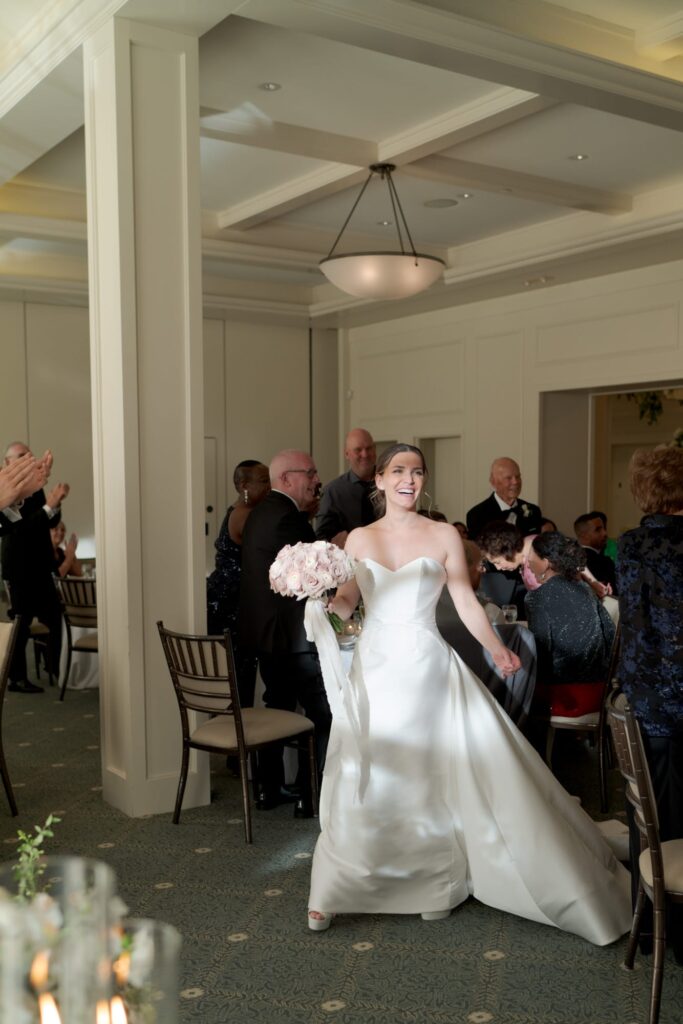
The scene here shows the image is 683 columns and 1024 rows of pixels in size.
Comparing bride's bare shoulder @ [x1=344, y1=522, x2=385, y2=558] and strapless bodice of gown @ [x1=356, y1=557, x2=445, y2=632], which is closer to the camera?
strapless bodice of gown @ [x1=356, y1=557, x2=445, y2=632]

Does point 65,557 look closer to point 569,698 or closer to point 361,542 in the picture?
point 569,698

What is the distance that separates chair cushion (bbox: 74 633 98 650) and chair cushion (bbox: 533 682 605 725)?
377 centimetres

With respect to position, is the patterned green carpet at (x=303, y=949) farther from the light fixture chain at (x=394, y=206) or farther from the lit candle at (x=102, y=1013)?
the light fixture chain at (x=394, y=206)

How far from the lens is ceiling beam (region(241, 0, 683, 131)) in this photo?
459 cm

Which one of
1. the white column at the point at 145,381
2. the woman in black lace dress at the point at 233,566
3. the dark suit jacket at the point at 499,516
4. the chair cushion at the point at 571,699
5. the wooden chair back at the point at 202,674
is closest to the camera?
the wooden chair back at the point at 202,674

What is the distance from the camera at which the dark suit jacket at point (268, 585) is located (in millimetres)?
4926

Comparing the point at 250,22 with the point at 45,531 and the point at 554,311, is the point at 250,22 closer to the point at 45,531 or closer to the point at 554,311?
the point at 45,531

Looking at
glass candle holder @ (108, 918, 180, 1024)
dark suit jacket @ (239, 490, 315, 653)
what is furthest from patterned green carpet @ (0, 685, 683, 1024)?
glass candle holder @ (108, 918, 180, 1024)

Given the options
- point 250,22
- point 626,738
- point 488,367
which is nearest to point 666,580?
point 626,738

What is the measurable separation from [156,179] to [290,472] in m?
1.53

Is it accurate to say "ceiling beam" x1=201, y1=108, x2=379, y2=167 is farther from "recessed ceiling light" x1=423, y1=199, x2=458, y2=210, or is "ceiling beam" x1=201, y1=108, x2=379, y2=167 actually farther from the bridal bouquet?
the bridal bouquet

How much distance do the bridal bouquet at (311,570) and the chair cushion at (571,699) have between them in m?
1.78

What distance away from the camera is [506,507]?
841cm

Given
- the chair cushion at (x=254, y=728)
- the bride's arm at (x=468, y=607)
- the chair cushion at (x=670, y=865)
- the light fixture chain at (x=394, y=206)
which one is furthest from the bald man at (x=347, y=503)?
the chair cushion at (x=670, y=865)
